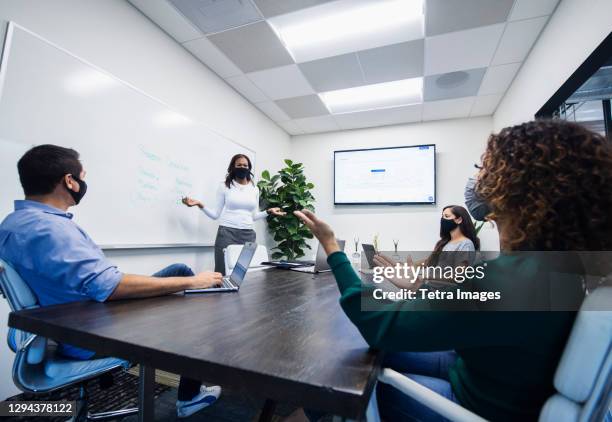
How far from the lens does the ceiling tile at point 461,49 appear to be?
268 centimetres

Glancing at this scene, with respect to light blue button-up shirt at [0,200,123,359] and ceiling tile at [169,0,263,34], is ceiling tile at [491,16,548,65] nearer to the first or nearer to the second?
ceiling tile at [169,0,263,34]

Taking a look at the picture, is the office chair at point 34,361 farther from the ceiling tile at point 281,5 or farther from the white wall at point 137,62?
the ceiling tile at point 281,5

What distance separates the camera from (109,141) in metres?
2.22

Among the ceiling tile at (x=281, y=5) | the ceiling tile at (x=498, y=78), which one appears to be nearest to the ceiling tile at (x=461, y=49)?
the ceiling tile at (x=498, y=78)

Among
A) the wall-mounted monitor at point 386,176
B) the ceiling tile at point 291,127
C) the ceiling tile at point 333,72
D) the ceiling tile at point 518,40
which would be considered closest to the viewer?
the ceiling tile at point 518,40

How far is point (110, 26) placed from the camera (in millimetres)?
2271

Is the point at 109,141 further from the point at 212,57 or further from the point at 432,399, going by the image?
the point at 432,399

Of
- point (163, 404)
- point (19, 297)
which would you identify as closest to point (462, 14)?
point (19, 297)

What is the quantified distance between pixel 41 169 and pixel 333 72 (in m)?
2.91

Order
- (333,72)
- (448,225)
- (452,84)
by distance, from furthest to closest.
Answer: (452,84) → (333,72) → (448,225)

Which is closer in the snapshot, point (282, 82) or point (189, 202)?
point (189, 202)

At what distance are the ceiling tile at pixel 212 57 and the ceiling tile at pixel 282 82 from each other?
→ 24 centimetres

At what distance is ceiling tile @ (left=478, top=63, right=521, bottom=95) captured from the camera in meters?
3.18

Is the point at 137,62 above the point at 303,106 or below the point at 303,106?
below
